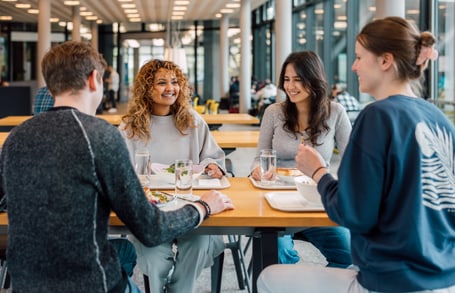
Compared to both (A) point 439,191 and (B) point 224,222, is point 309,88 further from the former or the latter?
(A) point 439,191

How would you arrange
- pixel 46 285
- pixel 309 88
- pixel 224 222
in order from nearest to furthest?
pixel 46 285 → pixel 224 222 → pixel 309 88

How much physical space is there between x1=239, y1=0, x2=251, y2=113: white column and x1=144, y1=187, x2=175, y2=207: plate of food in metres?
12.1

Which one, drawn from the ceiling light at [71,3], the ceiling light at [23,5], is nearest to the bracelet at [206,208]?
the ceiling light at [71,3]

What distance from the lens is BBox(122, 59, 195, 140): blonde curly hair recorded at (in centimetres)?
282

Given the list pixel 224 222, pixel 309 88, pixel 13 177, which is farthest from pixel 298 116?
pixel 13 177

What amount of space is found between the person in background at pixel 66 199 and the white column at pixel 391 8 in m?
4.69

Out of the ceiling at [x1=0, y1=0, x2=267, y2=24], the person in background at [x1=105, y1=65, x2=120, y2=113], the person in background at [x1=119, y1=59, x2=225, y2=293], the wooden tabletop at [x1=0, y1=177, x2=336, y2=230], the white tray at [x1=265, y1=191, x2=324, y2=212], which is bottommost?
the wooden tabletop at [x1=0, y1=177, x2=336, y2=230]

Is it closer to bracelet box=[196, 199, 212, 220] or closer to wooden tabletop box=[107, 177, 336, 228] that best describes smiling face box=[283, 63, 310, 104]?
wooden tabletop box=[107, 177, 336, 228]

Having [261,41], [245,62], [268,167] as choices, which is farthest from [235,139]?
[261,41]

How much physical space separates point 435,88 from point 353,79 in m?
3.04

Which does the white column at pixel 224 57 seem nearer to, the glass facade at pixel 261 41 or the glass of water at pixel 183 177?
the glass facade at pixel 261 41

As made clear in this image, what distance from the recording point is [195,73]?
21.6 m

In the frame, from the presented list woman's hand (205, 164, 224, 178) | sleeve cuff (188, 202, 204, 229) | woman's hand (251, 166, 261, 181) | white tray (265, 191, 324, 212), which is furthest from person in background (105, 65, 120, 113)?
sleeve cuff (188, 202, 204, 229)

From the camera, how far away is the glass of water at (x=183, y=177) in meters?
2.03
